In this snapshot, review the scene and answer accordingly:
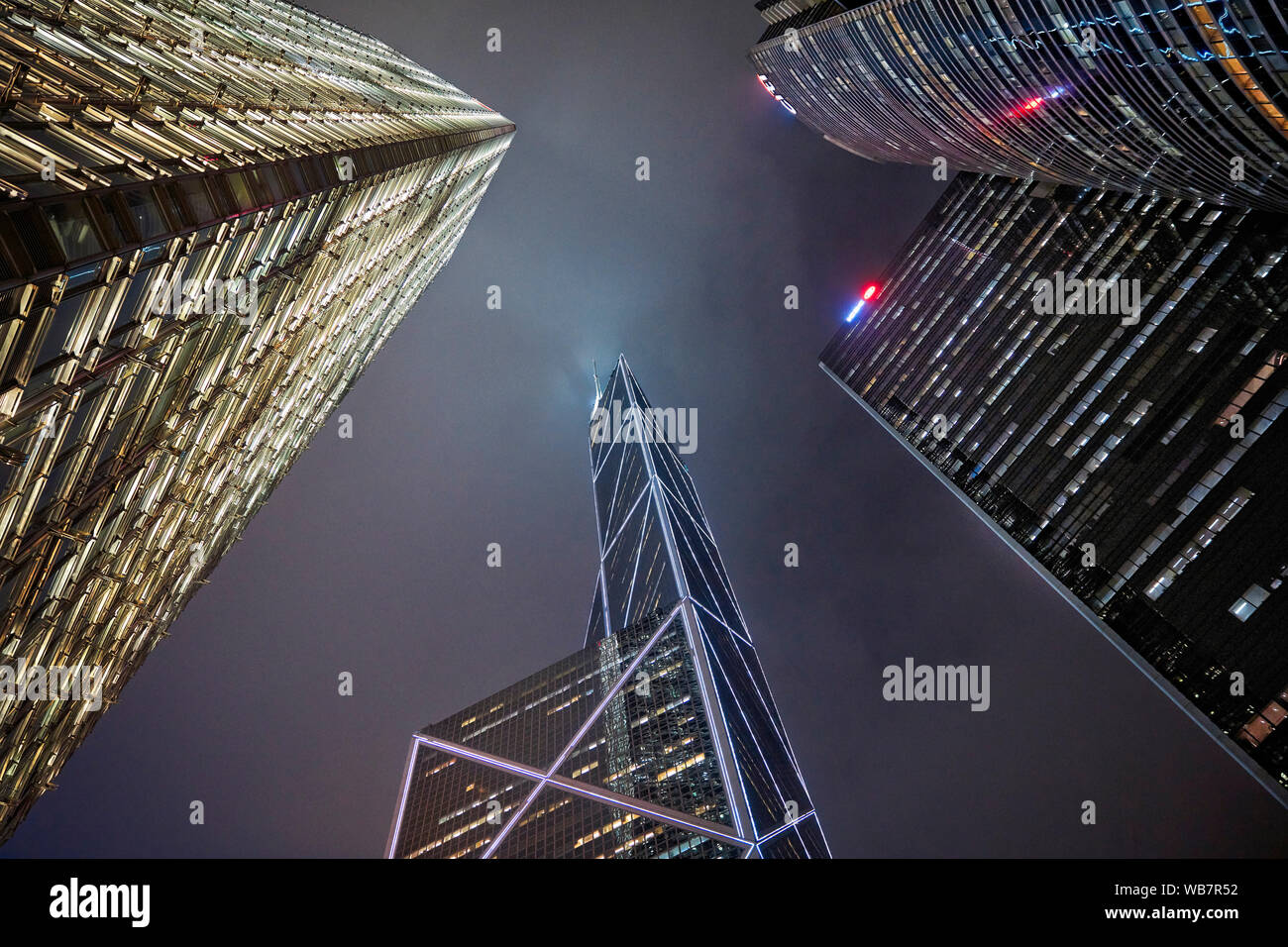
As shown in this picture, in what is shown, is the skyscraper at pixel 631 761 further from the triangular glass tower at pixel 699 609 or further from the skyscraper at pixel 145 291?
the skyscraper at pixel 145 291

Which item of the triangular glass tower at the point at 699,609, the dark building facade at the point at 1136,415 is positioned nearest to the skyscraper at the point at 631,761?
the triangular glass tower at the point at 699,609

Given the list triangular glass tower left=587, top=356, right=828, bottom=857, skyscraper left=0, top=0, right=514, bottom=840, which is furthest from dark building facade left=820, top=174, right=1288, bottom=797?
skyscraper left=0, top=0, right=514, bottom=840

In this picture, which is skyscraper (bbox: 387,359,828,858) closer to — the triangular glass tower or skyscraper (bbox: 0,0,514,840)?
the triangular glass tower

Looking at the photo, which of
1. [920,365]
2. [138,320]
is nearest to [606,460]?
[920,365]

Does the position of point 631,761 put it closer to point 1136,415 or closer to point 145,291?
point 1136,415

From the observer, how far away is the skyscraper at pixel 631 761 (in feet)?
257

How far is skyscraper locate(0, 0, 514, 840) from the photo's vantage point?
12812 mm

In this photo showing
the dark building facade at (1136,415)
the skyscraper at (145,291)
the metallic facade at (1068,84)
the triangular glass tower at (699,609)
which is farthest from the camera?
the triangular glass tower at (699,609)

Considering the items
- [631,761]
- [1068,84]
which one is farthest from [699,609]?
[1068,84]

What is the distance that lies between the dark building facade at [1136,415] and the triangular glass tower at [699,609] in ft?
139

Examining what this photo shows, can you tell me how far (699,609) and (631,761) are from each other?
32.6m

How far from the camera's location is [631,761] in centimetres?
8644

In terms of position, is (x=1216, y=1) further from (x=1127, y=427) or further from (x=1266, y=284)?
(x=1127, y=427)

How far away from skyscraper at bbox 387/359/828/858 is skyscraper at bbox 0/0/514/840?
54.5 m
